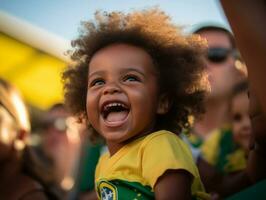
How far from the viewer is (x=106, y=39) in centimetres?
216

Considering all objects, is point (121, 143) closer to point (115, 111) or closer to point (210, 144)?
point (115, 111)

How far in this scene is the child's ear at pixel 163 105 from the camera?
209 centimetres

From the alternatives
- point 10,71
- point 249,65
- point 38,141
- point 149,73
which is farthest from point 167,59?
point 10,71

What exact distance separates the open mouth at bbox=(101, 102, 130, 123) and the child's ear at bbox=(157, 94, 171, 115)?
17cm

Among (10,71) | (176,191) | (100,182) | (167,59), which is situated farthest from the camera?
(10,71)

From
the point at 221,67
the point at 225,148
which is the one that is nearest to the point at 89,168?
the point at 225,148

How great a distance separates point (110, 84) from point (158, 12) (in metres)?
0.40

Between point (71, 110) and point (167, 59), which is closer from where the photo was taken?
point (167, 59)

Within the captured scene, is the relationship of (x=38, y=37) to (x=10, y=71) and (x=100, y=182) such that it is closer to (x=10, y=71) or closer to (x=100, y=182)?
(x=10, y=71)

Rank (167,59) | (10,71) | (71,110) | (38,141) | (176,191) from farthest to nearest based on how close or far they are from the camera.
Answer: (10,71)
(38,141)
(71,110)
(167,59)
(176,191)

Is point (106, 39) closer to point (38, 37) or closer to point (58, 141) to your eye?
point (58, 141)

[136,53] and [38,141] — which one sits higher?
[136,53]

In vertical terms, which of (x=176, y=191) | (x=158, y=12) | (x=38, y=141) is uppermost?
(x=158, y=12)

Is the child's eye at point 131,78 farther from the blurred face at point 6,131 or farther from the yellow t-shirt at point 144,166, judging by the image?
the blurred face at point 6,131
